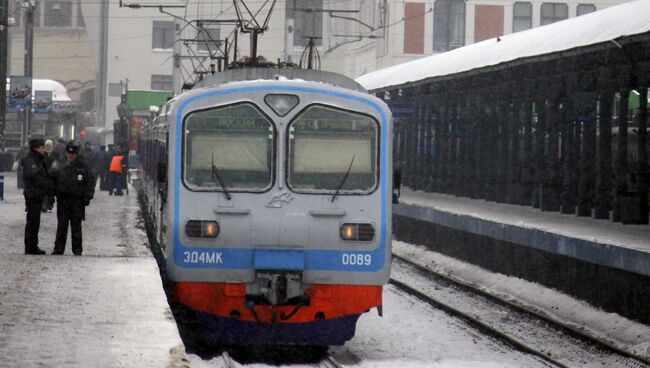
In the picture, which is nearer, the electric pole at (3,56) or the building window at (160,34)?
the electric pole at (3,56)

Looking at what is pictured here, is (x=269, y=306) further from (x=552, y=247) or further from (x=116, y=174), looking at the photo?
(x=116, y=174)

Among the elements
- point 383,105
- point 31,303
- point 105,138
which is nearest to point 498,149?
point 383,105

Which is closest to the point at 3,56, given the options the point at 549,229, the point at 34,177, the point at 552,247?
the point at 34,177

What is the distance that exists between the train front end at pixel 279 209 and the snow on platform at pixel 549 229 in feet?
11.0

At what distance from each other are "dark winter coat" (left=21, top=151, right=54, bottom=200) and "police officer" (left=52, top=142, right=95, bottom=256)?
9.2 inches

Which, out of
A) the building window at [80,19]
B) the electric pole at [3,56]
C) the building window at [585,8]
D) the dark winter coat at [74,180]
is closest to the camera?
the dark winter coat at [74,180]

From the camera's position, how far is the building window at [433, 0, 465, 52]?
58.8 meters

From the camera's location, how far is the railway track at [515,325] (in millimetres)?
12953

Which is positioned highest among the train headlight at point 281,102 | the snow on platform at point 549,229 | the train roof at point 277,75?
the train roof at point 277,75

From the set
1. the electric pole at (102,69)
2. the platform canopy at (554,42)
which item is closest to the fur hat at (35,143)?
the platform canopy at (554,42)

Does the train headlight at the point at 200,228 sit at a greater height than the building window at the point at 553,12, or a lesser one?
lesser

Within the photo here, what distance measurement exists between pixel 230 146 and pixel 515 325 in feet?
15.9

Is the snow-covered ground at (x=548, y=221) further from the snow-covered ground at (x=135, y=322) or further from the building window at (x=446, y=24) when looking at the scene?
the building window at (x=446, y=24)

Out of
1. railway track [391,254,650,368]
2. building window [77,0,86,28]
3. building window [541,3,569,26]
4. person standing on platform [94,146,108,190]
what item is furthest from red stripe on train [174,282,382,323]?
building window [77,0,86,28]
